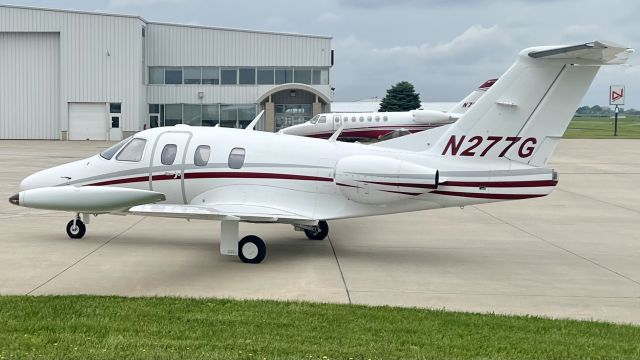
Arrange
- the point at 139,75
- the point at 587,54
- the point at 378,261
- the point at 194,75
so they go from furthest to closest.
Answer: the point at 194,75 < the point at 139,75 < the point at 378,261 < the point at 587,54

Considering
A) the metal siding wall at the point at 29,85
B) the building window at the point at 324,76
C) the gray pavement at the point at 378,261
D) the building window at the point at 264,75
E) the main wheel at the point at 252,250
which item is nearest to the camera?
the gray pavement at the point at 378,261

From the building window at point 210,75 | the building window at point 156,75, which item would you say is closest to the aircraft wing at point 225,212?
the building window at point 210,75

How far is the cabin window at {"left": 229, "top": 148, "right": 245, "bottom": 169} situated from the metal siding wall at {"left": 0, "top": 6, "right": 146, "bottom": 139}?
1975 inches

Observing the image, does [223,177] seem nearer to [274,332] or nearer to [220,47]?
[274,332]

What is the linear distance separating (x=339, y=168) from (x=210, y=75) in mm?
53558

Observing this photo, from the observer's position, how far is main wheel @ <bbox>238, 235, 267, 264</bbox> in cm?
1155

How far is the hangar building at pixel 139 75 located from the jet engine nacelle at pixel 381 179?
48.9 m

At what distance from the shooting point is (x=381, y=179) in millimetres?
11266

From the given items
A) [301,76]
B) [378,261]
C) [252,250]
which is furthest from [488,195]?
[301,76]

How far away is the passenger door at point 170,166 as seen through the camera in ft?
41.4

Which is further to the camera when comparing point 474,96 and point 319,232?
point 474,96

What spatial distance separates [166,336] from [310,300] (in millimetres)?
2617

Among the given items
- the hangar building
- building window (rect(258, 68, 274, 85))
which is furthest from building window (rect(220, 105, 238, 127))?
building window (rect(258, 68, 274, 85))

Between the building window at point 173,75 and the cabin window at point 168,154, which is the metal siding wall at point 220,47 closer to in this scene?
the building window at point 173,75
